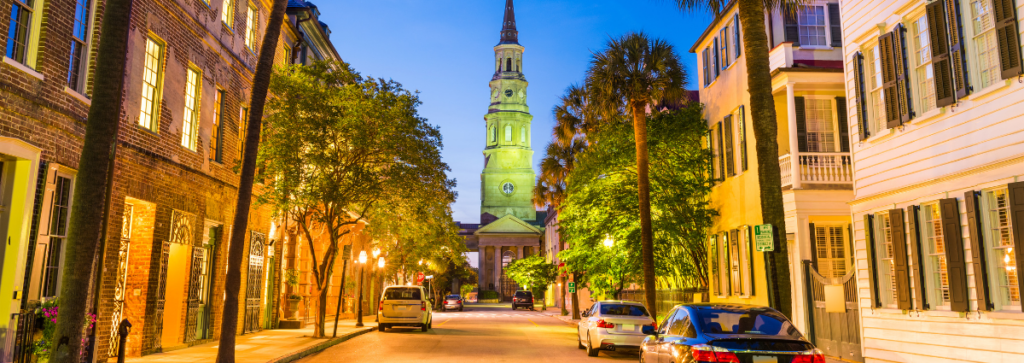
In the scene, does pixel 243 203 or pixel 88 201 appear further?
pixel 243 203

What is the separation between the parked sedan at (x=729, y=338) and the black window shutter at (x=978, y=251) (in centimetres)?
398

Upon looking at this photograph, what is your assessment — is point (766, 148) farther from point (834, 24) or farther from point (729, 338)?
point (834, 24)

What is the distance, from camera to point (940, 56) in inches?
450

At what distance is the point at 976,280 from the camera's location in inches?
429

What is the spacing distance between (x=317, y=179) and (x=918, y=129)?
14.8m

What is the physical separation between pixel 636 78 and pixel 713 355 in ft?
52.6

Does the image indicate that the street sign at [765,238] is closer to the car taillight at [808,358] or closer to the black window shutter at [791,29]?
the car taillight at [808,358]

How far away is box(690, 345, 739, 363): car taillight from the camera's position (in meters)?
7.87

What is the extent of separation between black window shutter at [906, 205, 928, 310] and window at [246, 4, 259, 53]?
17737mm

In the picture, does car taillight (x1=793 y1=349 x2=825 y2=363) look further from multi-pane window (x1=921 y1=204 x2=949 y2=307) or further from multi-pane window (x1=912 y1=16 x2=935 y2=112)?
multi-pane window (x1=912 y1=16 x2=935 y2=112)

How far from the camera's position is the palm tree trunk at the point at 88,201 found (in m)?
7.78

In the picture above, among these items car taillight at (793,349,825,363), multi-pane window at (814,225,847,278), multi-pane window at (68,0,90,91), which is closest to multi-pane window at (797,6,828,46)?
multi-pane window at (814,225,847,278)

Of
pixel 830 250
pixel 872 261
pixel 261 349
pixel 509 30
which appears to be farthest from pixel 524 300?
pixel 509 30

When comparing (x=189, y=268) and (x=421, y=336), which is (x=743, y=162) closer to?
(x=421, y=336)
